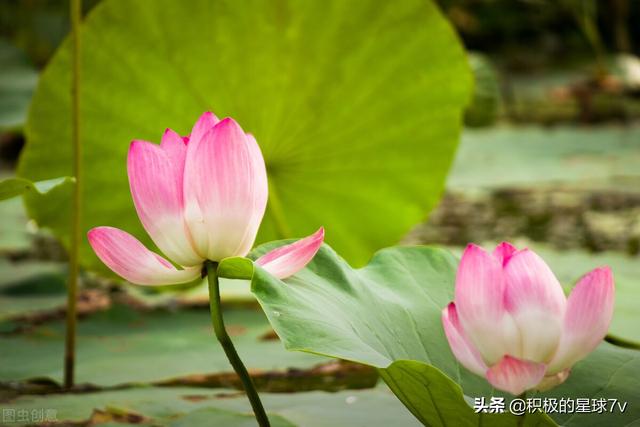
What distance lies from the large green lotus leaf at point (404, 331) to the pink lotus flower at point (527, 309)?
39 mm

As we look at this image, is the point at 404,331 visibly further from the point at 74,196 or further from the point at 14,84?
the point at 14,84

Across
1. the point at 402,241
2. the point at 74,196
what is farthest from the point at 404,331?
the point at 402,241

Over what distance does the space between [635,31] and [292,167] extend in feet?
21.1

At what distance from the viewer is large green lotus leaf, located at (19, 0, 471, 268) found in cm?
109

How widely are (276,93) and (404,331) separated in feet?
1.74

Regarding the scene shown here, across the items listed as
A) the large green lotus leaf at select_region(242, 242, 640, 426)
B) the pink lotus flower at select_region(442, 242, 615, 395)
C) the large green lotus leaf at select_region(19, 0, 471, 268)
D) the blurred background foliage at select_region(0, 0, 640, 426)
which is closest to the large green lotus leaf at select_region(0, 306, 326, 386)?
the blurred background foliage at select_region(0, 0, 640, 426)

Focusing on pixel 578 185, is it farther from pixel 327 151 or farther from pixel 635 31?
pixel 635 31

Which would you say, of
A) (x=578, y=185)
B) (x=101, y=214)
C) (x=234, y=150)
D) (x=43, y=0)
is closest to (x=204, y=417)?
(x=234, y=150)

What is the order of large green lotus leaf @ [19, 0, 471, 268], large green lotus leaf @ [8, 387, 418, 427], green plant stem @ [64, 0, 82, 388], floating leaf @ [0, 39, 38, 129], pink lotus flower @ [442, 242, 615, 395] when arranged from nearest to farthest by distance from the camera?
pink lotus flower @ [442, 242, 615, 395] → large green lotus leaf @ [8, 387, 418, 427] → green plant stem @ [64, 0, 82, 388] → large green lotus leaf @ [19, 0, 471, 268] → floating leaf @ [0, 39, 38, 129]

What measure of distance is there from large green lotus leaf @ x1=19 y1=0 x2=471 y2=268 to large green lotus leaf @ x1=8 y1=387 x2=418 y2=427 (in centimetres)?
31

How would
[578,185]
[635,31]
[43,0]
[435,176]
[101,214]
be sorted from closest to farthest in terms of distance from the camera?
[101,214], [435,176], [578,185], [43,0], [635,31]

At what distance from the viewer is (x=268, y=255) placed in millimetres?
588

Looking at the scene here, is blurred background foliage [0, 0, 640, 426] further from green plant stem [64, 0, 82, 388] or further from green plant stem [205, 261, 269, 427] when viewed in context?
green plant stem [205, 261, 269, 427]

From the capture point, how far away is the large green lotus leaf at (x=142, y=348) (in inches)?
36.1
